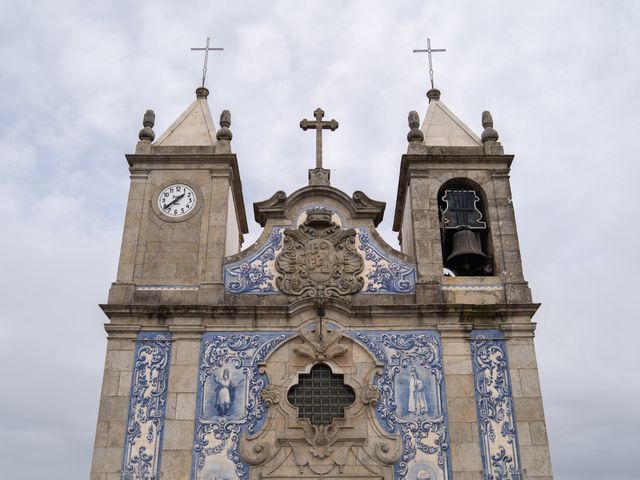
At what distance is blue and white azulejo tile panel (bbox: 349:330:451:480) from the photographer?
1215 centimetres

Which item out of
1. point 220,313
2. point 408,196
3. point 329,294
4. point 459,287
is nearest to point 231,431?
point 220,313

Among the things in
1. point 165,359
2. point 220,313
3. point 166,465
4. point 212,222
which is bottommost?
point 166,465

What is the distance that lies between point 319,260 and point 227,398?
3114 millimetres

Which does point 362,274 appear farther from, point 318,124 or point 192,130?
point 192,130

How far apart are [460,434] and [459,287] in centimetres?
275

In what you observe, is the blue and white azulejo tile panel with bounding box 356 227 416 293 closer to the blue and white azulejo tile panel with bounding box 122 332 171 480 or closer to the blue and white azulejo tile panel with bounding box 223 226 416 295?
the blue and white azulejo tile panel with bounding box 223 226 416 295

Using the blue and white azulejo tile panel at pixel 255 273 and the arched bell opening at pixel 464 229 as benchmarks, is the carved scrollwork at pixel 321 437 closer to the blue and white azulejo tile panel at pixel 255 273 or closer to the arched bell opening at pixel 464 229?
the blue and white azulejo tile panel at pixel 255 273

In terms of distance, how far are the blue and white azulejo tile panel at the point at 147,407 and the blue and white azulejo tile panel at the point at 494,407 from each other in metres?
5.40

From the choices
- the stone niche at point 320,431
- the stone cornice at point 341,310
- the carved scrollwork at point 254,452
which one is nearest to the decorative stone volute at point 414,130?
the stone cornice at point 341,310

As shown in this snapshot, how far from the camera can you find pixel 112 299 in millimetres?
13453

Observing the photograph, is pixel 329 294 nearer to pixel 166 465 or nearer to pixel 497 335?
pixel 497 335

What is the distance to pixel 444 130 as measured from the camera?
16.0m

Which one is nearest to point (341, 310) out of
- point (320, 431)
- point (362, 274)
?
point (362, 274)

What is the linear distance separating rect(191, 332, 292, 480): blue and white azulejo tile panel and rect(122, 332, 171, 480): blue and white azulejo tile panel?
63 cm
